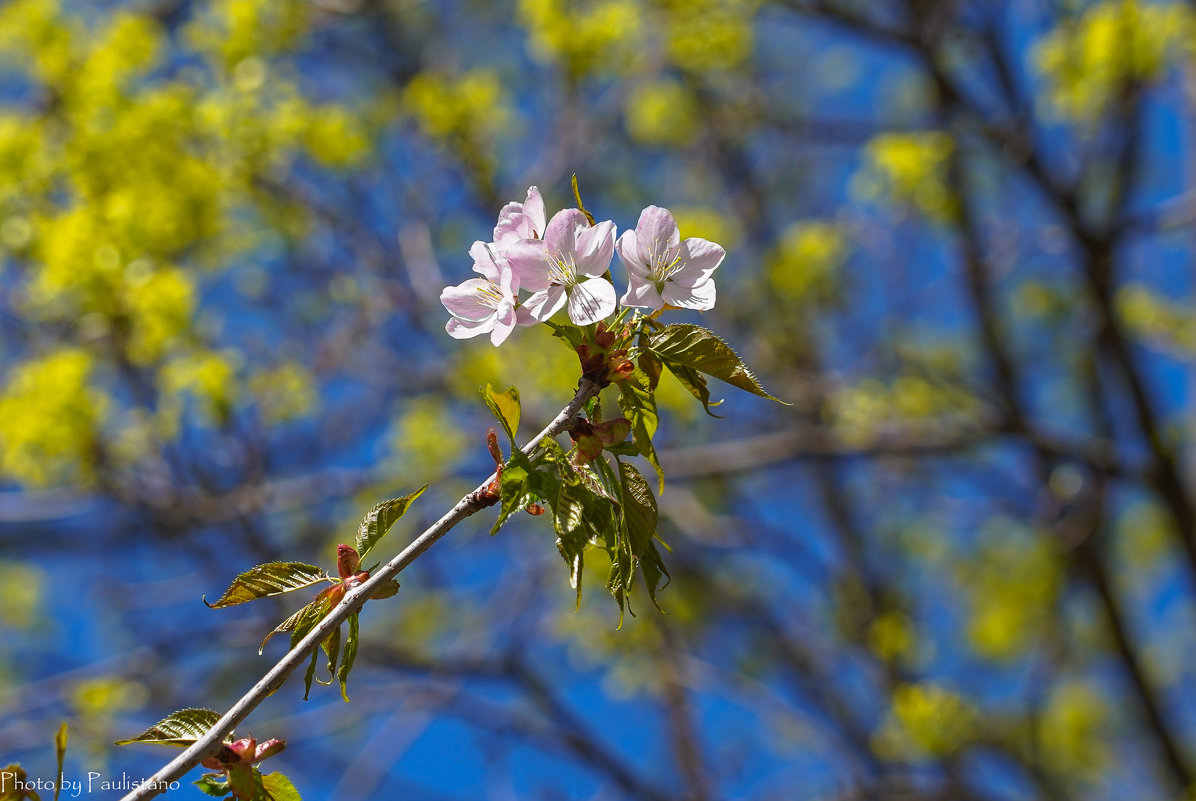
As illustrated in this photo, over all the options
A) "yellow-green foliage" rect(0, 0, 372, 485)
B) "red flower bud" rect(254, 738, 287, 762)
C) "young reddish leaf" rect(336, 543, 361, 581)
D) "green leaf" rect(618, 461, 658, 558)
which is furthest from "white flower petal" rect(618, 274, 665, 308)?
"yellow-green foliage" rect(0, 0, 372, 485)

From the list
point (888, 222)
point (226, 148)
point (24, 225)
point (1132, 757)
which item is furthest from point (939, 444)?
point (1132, 757)

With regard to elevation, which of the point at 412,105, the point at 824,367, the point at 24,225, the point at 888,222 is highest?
the point at 412,105

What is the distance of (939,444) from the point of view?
4.47m

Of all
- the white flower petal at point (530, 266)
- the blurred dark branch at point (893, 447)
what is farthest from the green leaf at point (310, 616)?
the blurred dark branch at point (893, 447)

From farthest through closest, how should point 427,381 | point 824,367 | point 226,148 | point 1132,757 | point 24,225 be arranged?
1. point 1132,757
2. point 824,367
3. point 427,381
4. point 226,148
5. point 24,225

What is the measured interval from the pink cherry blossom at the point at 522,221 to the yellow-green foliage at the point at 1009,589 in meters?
6.26

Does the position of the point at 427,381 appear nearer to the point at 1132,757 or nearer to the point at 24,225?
the point at 24,225

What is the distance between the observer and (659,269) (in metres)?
1.27

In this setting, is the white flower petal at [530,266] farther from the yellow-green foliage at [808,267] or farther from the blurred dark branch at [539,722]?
the yellow-green foliage at [808,267]

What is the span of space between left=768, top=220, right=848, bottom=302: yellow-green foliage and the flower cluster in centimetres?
522

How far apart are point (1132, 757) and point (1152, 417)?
16.5ft

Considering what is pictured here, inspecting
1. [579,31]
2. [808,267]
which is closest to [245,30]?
[579,31]

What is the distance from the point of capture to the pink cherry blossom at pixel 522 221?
1.28 m

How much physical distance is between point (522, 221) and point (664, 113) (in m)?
5.63
